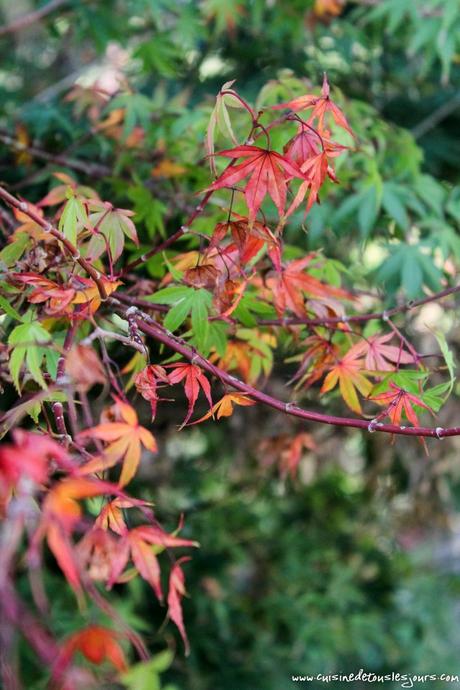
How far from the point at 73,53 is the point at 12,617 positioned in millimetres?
2617

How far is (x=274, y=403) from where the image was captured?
0.92 meters

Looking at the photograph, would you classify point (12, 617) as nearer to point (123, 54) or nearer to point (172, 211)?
point (172, 211)

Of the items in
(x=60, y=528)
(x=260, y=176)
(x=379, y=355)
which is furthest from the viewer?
(x=379, y=355)

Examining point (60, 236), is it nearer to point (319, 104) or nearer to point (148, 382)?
point (148, 382)

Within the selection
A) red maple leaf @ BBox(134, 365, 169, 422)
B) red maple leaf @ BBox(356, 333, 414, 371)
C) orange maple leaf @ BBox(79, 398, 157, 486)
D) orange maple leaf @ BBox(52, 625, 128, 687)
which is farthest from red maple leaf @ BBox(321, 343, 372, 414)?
orange maple leaf @ BBox(52, 625, 128, 687)

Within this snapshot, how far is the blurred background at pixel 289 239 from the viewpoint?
5.18 feet

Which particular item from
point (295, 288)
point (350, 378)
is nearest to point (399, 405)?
point (350, 378)

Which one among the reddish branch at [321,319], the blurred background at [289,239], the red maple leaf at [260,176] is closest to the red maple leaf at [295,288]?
the reddish branch at [321,319]

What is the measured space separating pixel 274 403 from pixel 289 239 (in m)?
1.09

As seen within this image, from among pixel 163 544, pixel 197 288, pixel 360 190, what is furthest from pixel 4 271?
pixel 360 190

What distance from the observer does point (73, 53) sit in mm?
2756

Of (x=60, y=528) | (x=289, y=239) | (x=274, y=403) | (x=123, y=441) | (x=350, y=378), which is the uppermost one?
(x=60, y=528)

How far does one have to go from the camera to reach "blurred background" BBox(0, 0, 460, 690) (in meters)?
1.58

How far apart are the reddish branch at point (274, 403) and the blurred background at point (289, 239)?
0.95ft
